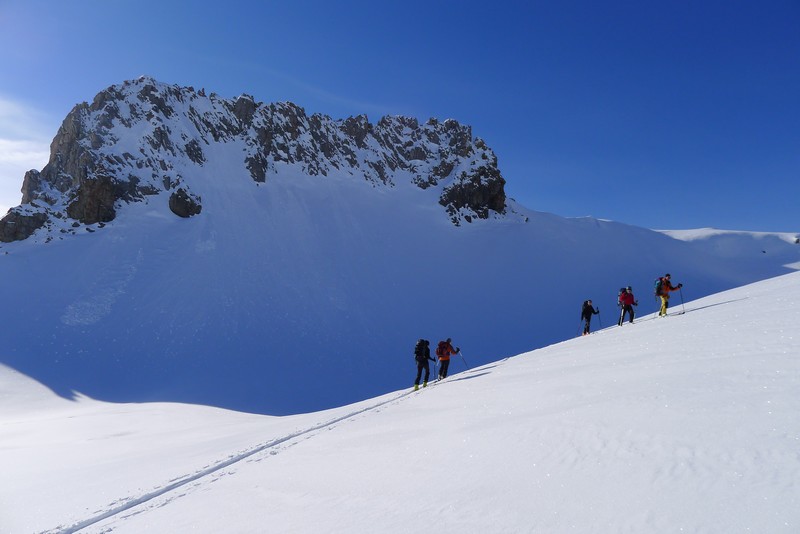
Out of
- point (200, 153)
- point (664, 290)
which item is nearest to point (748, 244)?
point (664, 290)

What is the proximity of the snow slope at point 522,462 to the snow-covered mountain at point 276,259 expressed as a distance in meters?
15.8

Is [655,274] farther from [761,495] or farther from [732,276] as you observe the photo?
[761,495]

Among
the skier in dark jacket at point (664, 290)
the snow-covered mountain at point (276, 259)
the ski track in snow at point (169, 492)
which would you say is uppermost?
the snow-covered mountain at point (276, 259)

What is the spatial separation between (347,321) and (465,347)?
9176 millimetres

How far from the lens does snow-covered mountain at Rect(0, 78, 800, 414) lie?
2874 centimetres

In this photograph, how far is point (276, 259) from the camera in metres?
42.2

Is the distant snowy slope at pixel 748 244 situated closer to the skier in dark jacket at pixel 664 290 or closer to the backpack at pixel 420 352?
the skier in dark jacket at pixel 664 290

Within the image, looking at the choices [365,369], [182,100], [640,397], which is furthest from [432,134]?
[640,397]

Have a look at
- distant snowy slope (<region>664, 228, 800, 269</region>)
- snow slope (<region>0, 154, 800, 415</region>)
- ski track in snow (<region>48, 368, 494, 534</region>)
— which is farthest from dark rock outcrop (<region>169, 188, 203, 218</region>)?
distant snowy slope (<region>664, 228, 800, 269</region>)

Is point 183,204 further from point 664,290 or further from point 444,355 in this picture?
point 664,290

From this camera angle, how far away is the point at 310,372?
28.3 metres

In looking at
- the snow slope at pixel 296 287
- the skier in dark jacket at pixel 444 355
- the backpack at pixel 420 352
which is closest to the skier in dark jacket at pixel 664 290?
the skier in dark jacket at pixel 444 355

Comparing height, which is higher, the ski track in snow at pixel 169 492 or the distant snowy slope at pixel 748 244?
the distant snowy slope at pixel 748 244

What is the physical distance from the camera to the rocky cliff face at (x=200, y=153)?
44.5 metres
